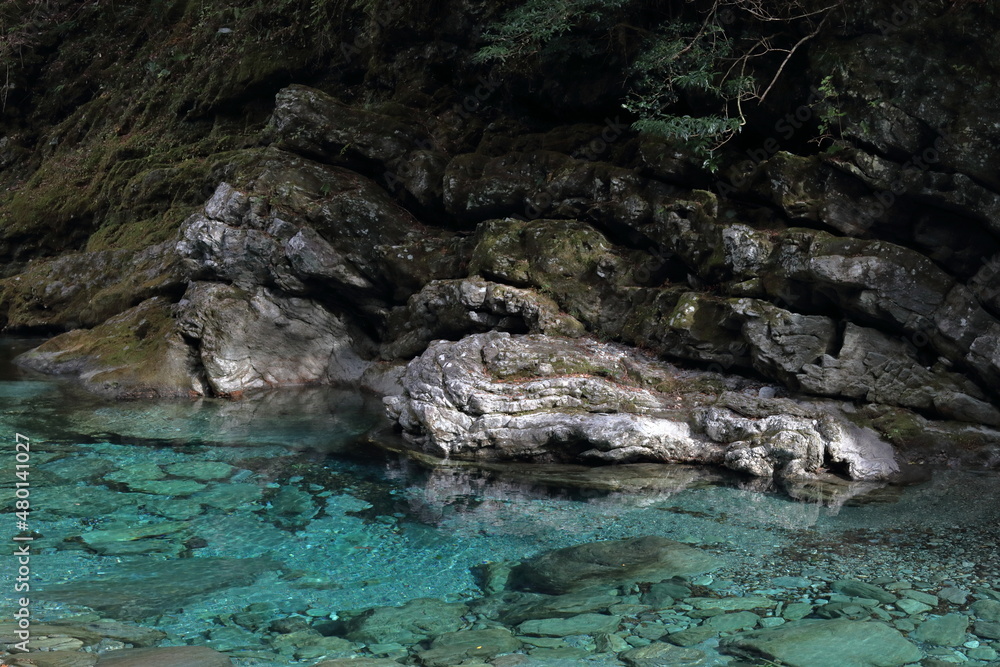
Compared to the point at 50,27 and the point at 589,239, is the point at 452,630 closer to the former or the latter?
the point at 589,239

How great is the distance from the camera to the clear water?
275 inches

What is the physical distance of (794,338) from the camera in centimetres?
1133

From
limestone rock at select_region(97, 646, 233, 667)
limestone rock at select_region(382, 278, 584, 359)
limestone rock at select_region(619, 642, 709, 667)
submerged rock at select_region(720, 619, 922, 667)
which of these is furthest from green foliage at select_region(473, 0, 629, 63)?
limestone rock at select_region(97, 646, 233, 667)

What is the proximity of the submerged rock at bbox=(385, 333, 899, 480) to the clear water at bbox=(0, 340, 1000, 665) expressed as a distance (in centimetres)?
47

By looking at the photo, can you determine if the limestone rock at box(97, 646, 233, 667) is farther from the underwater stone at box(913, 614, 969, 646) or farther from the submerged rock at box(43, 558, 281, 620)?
the underwater stone at box(913, 614, 969, 646)

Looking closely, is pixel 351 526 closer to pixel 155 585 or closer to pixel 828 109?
pixel 155 585

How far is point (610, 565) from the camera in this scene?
757 centimetres

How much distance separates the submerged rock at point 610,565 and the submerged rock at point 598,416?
268 cm

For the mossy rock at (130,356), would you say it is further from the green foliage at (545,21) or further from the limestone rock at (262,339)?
the green foliage at (545,21)

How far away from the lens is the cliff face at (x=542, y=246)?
10633mm

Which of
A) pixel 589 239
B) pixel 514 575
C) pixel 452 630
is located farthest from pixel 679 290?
pixel 452 630

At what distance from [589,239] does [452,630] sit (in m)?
9.56

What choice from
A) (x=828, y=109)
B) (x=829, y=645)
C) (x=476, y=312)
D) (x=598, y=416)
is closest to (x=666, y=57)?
(x=828, y=109)

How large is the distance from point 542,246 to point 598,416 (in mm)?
4640
